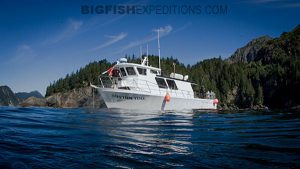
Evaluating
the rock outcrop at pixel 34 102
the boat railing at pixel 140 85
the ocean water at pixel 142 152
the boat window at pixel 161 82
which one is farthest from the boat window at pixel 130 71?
the rock outcrop at pixel 34 102

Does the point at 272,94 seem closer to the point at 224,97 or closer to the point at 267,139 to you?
the point at 224,97

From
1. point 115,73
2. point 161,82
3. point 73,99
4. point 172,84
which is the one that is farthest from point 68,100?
point 161,82

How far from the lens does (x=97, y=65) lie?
392ft

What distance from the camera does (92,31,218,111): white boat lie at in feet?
77.6

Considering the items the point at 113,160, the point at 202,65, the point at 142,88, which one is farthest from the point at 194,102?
the point at 202,65

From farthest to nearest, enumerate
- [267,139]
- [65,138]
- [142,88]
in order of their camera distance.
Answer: [142,88] < [267,139] < [65,138]

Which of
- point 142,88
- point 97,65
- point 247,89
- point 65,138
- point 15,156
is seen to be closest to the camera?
point 15,156

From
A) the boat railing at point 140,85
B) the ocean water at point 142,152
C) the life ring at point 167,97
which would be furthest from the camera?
the boat railing at point 140,85

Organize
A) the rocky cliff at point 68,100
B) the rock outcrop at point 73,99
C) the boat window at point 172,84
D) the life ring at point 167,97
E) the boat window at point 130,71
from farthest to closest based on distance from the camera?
1. the rock outcrop at point 73,99
2. the rocky cliff at point 68,100
3. the boat window at point 172,84
4. the boat window at point 130,71
5. the life ring at point 167,97

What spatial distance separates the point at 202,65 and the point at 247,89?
112 ft

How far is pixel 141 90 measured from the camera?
79.8 ft

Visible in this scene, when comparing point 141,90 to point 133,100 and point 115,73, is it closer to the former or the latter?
point 133,100

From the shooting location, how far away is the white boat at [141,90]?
23.6 m

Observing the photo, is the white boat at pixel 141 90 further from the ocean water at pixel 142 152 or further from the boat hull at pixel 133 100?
the ocean water at pixel 142 152
